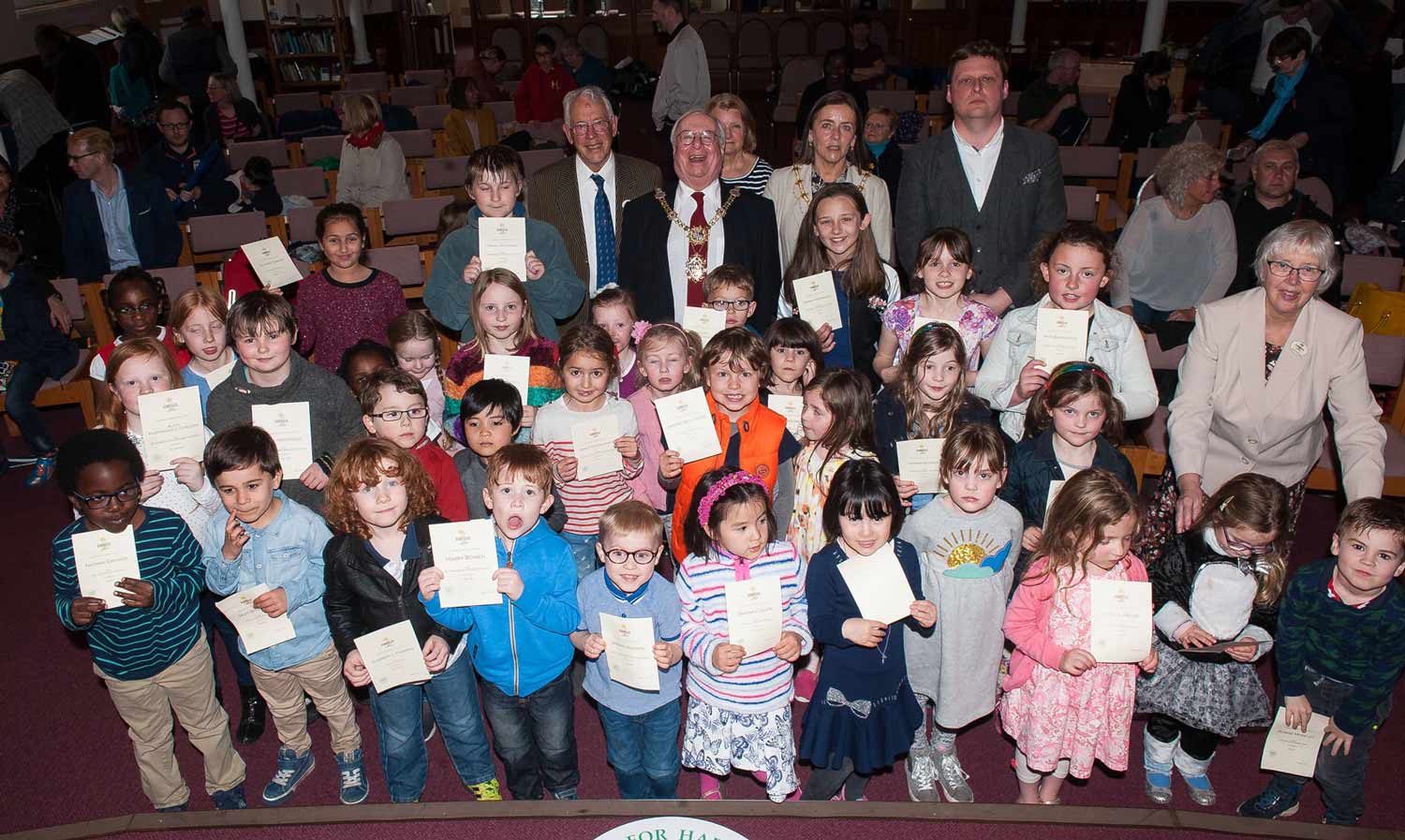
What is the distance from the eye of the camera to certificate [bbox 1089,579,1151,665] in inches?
104

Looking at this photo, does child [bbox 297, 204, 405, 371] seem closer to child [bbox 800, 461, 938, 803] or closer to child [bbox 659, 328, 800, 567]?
child [bbox 659, 328, 800, 567]

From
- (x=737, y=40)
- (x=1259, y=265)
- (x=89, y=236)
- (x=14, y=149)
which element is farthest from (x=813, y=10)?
(x=1259, y=265)

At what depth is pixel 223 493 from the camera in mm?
2875

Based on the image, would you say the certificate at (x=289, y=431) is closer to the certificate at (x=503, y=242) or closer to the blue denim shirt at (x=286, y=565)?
the blue denim shirt at (x=286, y=565)

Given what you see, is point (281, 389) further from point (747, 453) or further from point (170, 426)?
point (747, 453)

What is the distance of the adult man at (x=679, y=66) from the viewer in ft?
25.0

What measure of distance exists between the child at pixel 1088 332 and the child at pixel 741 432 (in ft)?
2.86

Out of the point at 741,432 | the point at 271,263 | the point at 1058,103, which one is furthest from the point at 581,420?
the point at 1058,103

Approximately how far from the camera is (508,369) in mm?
3535

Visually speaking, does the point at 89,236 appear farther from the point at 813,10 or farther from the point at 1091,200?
the point at 813,10

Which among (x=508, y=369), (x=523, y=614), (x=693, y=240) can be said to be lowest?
(x=523, y=614)

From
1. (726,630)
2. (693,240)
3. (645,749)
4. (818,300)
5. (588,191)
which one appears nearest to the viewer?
(726,630)

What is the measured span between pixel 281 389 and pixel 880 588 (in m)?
2.28

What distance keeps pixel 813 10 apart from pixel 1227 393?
553 inches
